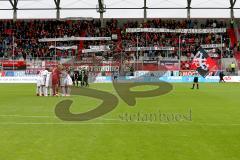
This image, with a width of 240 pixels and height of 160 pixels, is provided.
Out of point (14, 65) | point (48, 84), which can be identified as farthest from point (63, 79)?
point (14, 65)

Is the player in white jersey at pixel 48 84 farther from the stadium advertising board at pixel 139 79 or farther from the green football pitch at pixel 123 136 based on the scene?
the stadium advertising board at pixel 139 79

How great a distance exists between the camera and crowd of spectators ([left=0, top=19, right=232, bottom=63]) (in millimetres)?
64312

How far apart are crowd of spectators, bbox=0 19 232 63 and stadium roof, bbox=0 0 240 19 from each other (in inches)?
42.7

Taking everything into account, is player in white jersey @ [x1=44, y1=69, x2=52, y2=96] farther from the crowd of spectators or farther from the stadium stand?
the crowd of spectators

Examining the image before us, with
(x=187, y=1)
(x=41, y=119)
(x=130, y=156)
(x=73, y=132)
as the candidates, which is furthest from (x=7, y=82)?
(x=130, y=156)

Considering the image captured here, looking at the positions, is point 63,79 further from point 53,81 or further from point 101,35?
point 101,35

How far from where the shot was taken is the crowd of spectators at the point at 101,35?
6431 cm

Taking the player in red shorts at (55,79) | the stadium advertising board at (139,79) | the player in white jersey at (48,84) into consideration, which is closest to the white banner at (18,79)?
the stadium advertising board at (139,79)

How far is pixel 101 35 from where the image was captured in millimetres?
69625

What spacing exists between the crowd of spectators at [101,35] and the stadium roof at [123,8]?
1086 millimetres

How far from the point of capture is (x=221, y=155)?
10.2m

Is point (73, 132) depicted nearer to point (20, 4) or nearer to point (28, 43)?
point (28, 43)

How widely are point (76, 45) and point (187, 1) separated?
1732cm

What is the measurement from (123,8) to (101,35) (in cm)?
563
